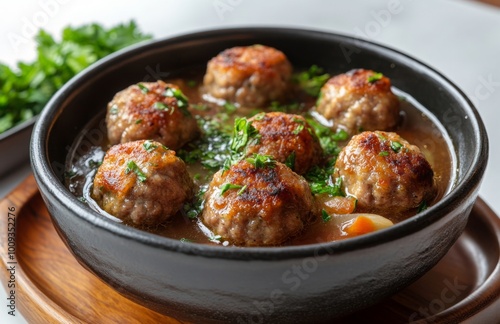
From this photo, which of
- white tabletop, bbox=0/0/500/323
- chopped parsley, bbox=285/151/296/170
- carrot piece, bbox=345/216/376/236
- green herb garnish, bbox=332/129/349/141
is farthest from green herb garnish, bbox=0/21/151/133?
carrot piece, bbox=345/216/376/236

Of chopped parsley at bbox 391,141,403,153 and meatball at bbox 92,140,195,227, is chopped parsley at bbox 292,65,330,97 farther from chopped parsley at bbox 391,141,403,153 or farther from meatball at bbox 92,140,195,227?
meatball at bbox 92,140,195,227

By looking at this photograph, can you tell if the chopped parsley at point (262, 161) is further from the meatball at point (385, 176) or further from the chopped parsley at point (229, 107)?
the chopped parsley at point (229, 107)

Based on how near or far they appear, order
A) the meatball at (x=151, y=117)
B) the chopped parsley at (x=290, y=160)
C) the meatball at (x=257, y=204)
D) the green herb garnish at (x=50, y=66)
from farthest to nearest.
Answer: the green herb garnish at (x=50, y=66) → the meatball at (x=151, y=117) → the chopped parsley at (x=290, y=160) → the meatball at (x=257, y=204)

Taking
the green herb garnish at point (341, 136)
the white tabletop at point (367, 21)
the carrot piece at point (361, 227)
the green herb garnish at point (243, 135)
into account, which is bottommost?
the white tabletop at point (367, 21)

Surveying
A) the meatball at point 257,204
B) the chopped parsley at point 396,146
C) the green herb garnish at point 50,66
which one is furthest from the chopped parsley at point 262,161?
the green herb garnish at point 50,66

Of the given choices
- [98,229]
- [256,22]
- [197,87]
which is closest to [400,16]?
[256,22]
